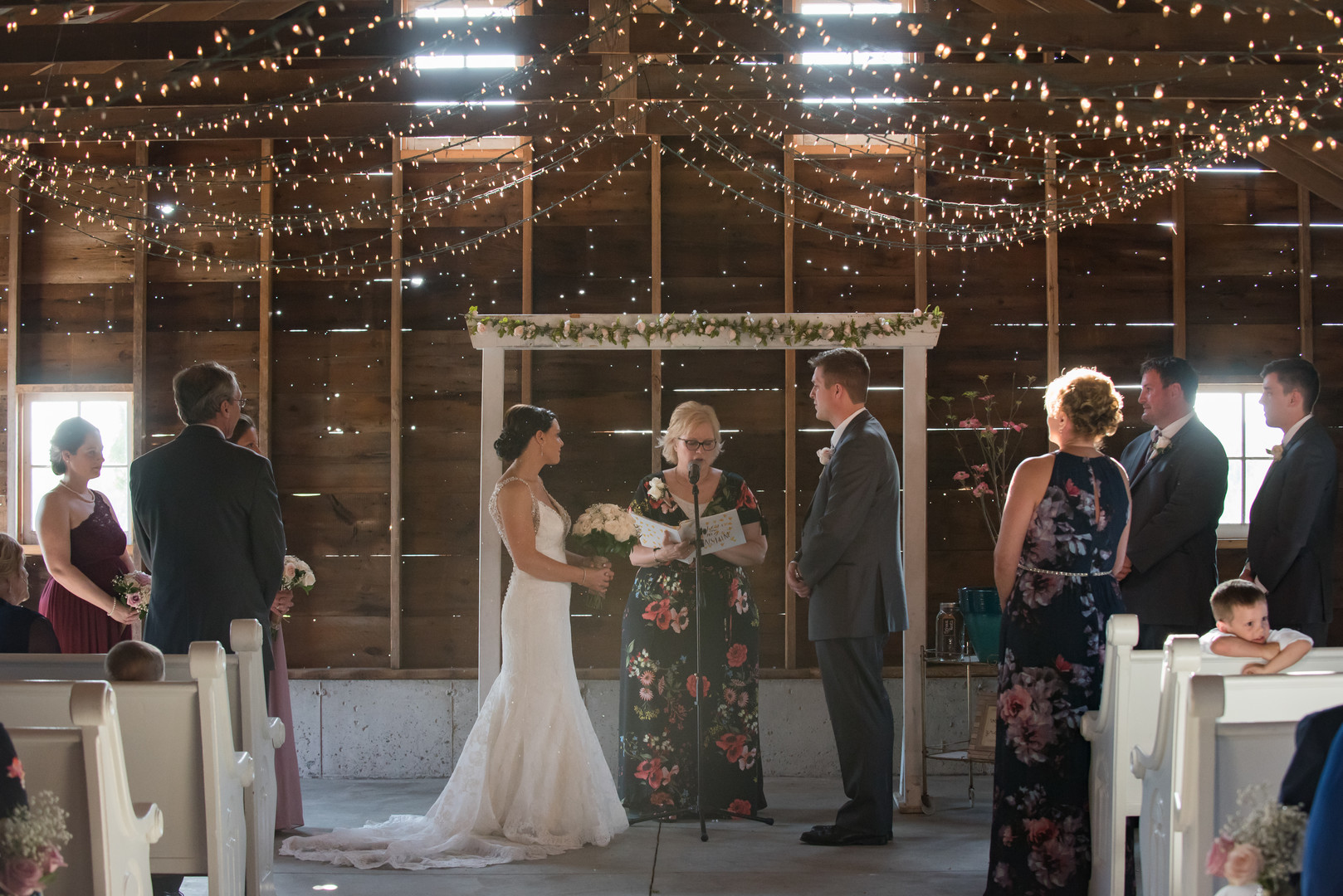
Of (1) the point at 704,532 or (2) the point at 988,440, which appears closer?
(1) the point at 704,532

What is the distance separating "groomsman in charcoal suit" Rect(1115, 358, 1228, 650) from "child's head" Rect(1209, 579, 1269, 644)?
0.71m

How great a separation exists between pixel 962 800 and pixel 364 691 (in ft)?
10.3

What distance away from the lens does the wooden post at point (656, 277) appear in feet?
20.0

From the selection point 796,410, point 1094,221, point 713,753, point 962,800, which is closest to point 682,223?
point 796,410

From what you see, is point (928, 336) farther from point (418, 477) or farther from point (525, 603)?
point (418, 477)

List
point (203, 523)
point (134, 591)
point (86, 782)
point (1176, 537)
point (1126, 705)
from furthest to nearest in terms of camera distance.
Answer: point (134, 591) → point (1176, 537) → point (203, 523) → point (1126, 705) → point (86, 782)

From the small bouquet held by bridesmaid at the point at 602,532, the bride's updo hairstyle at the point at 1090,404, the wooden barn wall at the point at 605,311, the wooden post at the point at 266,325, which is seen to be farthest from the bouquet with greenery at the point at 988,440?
the wooden post at the point at 266,325

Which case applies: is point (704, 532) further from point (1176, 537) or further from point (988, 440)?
point (988, 440)

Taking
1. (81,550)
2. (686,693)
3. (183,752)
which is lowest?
(686,693)

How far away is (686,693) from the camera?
15.7 ft

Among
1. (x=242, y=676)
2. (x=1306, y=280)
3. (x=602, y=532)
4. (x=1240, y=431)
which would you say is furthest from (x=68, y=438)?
(x=1306, y=280)

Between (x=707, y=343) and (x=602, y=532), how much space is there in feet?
3.46

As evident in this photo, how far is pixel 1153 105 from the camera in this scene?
5.21 metres

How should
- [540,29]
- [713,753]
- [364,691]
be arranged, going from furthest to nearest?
[364,691], [713,753], [540,29]
